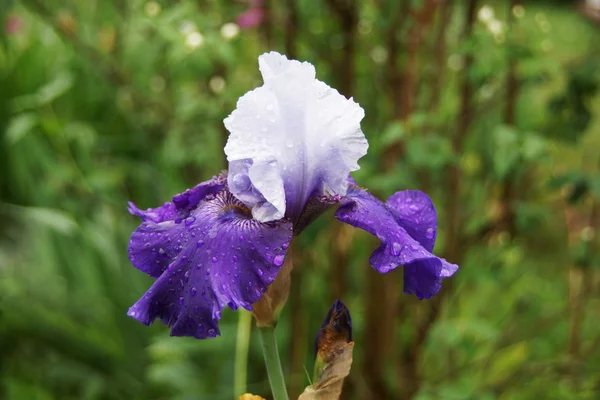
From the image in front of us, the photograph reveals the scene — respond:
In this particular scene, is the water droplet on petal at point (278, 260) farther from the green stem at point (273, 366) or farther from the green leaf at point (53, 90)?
the green leaf at point (53, 90)

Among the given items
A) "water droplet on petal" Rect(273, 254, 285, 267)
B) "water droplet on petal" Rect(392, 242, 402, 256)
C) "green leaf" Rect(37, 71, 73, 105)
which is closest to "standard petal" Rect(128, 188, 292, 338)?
"water droplet on petal" Rect(273, 254, 285, 267)

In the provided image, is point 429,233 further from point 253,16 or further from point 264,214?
point 253,16

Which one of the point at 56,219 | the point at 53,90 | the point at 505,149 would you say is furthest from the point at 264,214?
the point at 56,219

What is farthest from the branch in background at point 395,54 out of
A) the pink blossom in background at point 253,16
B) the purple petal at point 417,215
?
the purple petal at point 417,215

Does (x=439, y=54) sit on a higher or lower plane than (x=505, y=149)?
higher

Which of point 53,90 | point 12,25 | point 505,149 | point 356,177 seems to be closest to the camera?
point 505,149

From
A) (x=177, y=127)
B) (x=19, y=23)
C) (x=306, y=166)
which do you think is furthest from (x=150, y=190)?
(x=306, y=166)

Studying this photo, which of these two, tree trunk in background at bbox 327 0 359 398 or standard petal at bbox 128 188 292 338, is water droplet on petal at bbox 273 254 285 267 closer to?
standard petal at bbox 128 188 292 338
